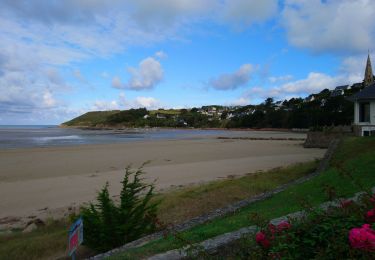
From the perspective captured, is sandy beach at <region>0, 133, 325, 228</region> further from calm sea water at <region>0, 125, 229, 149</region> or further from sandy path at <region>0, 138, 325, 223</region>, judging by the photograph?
calm sea water at <region>0, 125, 229, 149</region>

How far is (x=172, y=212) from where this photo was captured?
1012 cm

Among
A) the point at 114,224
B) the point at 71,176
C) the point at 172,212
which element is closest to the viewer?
the point at 114,224

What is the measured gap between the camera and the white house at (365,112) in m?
22.5

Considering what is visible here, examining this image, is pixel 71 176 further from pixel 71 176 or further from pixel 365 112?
pixel 365 112

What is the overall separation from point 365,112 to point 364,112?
6 cm

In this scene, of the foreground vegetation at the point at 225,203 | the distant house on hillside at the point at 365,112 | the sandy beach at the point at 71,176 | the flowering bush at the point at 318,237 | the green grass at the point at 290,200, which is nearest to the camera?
the flowering bush at the point at 318,237

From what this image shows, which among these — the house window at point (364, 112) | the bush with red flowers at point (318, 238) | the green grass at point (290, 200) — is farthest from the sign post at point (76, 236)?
the house window at point (364, 112)

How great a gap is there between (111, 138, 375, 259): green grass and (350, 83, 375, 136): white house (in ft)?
27.2

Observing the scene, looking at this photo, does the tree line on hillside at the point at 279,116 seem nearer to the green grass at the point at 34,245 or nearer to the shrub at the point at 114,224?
the shrub at the point at 114,224

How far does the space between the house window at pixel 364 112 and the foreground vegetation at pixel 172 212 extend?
1011 cm

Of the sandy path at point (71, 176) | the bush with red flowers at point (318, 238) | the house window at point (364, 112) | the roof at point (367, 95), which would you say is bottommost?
the sandy path at point (71, 176)

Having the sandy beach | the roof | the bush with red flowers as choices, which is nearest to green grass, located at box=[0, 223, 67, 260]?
the sandy beach

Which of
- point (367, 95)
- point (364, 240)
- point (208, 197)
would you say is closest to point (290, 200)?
point (208, 197)

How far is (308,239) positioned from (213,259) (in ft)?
3.66
